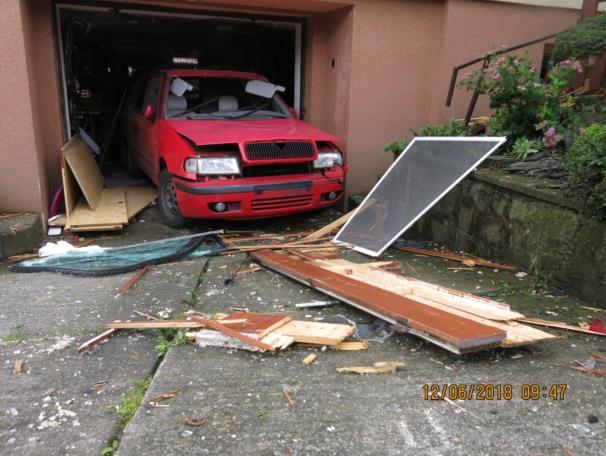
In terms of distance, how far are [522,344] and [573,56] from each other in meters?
4.27

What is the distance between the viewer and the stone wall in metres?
3.88

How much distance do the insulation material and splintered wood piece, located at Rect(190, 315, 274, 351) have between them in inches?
87.2

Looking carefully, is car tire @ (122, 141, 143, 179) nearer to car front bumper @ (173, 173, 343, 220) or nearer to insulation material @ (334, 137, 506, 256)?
car front bumper @ (173, 173, 343, 220)

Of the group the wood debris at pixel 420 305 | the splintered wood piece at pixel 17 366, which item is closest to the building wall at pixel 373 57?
the wood debris at pixel 420 305

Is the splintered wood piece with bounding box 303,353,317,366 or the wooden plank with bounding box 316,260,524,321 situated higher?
the wooden plank with bounding box 316,260,524,321

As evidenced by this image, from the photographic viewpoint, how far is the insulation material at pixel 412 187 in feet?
15.5

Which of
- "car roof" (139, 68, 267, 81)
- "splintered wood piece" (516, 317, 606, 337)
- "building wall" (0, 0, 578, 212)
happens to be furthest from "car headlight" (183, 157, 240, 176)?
"splintered wood piece" (516, 317, 606, 337)

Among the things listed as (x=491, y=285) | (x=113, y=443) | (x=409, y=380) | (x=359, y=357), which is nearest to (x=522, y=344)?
(x=409, y=380)

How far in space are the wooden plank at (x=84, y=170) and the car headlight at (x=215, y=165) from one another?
5.86 feet

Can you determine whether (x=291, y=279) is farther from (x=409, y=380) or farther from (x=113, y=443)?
(x=113, y=443)

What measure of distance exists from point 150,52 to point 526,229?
520 inches

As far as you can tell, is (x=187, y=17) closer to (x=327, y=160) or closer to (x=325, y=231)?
(x=327, y=160)

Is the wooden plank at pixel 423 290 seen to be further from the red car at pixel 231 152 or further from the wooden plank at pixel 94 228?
the wooden plank at pixel 94 228

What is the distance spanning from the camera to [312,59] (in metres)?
7.72
